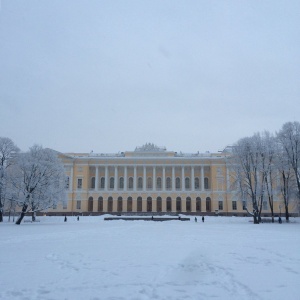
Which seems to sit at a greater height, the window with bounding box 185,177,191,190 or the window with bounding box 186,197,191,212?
the window with bounding box 185,177,191,190

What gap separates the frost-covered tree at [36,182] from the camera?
34.5 m

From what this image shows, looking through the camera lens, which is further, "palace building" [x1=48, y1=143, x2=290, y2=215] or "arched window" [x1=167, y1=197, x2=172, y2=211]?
"arched window" [x1=167, y1=197, x2=172, y2=211]

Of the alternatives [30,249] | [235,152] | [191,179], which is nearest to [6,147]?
[235,152]

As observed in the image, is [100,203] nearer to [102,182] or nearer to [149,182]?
[102,182]

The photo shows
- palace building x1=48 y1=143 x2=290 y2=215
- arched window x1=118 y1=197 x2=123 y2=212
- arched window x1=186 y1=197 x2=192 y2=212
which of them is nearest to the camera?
palace building x1=48 y1=143 x2=290 y2=215

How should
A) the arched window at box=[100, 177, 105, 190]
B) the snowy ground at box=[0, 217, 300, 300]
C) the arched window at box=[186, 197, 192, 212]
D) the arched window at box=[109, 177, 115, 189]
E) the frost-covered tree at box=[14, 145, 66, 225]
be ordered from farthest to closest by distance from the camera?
the arched window at box=[109, 177, 115, 189] < the arched window at box=[100, 177, 105, 190] < the arched window at box=[186, 197, 192, 212] < the frost-covered tree at box=[14, 145, 66, 225] < the snowy ground at box=[0, 217, 300, 300]

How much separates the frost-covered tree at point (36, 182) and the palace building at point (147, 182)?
32.5 meters

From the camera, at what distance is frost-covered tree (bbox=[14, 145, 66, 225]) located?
3453 cm

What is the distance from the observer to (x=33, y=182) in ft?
115

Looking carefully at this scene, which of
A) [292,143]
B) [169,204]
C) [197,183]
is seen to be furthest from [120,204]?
[292,143]

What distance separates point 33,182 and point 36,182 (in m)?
0.39

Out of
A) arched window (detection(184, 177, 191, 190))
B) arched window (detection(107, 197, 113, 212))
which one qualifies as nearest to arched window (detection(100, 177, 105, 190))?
arched window (detection(107, 197, 113, 212))

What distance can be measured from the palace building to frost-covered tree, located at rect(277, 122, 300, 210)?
1250 inches

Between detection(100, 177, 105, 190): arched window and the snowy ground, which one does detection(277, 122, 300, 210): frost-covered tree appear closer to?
the snowy ground
